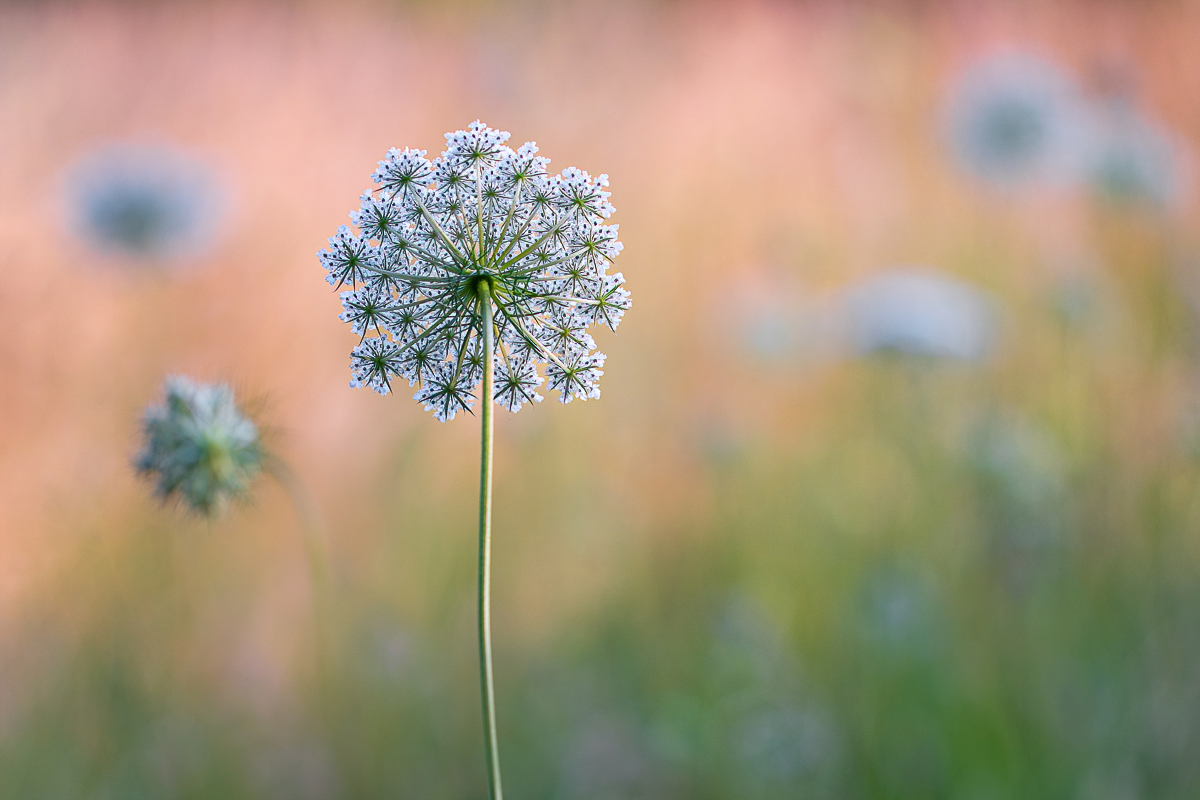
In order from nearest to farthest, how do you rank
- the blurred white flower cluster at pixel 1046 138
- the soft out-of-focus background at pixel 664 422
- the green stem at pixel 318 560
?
the green stem at pixel 318 560 → the soft out-of-focus background at pixel 664 422 → the blurred white flower cluster at pixel 1046 138

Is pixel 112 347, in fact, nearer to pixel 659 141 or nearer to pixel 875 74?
pixel 659 141

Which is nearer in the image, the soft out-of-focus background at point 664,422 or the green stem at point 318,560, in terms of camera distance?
the green stem at point 318,560

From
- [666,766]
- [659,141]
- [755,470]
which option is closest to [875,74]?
[659,141]

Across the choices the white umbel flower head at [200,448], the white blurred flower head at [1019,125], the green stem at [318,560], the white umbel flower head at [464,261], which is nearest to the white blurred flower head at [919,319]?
the white blurred flower head at [1019,125]

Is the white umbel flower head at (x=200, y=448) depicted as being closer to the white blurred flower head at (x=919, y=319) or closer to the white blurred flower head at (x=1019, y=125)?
the white blurred flower head at (x=919, y=319)

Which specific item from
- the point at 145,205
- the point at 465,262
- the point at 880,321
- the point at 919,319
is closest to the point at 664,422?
the point at 880,321

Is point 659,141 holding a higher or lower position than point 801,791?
higher

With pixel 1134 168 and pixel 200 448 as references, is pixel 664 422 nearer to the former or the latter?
pixel 1134 168

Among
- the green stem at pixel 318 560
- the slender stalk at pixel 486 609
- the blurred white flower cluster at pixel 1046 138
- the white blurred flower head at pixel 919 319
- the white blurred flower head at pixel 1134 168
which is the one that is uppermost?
the blurred white flower cluster at pixel 1046 138
